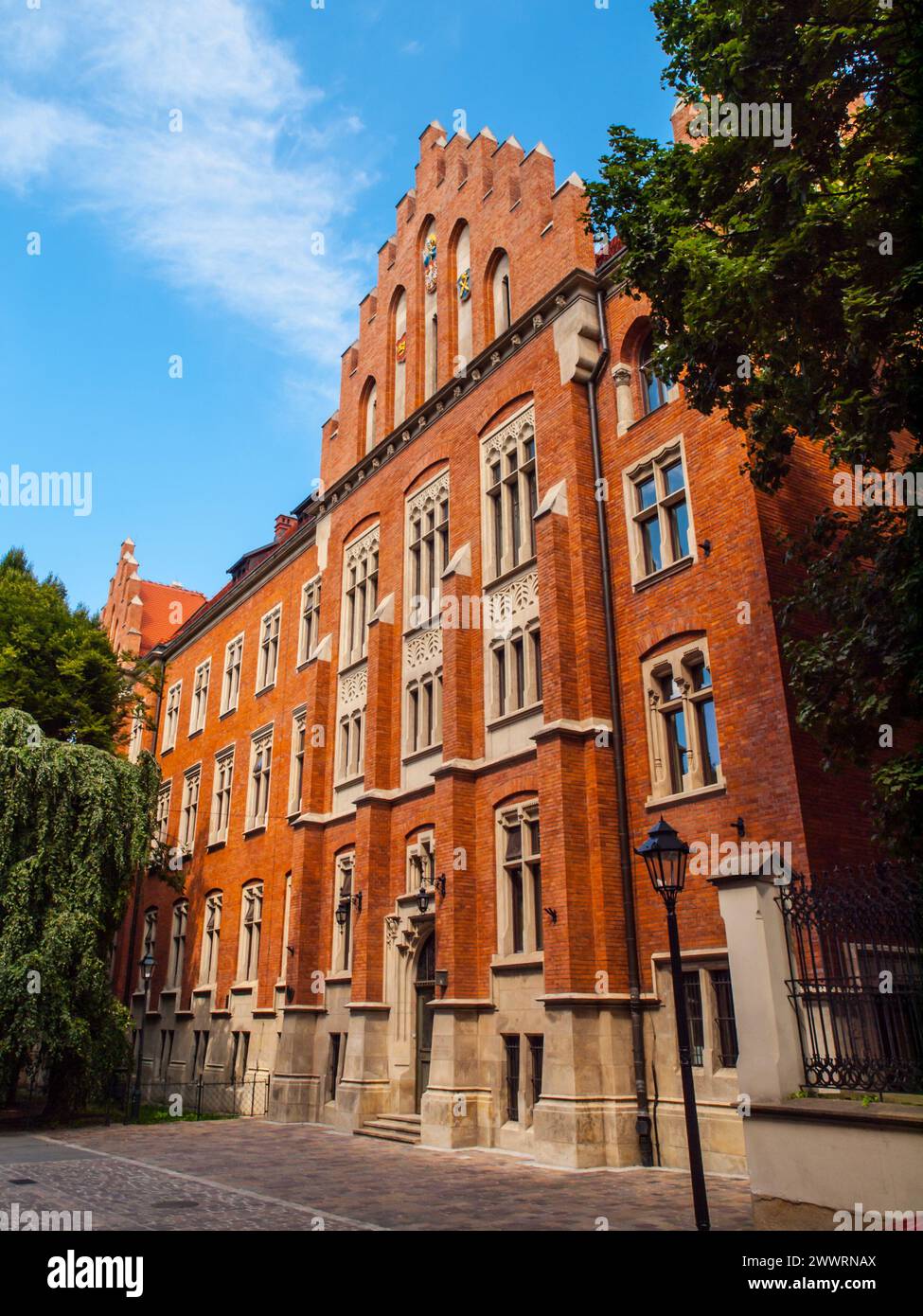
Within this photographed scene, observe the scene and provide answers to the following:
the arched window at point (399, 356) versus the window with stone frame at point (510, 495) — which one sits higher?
the arched window at point (399, 356)

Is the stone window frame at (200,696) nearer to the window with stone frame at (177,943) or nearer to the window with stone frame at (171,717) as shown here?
the window with stone frame at (171,717)

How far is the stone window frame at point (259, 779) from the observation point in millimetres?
27500

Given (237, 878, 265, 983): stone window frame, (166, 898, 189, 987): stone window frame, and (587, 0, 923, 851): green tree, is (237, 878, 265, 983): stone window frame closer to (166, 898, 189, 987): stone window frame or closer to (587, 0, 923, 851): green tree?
(166, 898, 189, 987): stone window frame

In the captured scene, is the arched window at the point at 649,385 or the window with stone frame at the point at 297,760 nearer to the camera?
the arched window at the point at 649,385

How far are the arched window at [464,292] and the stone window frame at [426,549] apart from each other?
3051mm

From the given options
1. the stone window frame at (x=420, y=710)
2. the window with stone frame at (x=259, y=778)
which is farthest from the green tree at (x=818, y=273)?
the window with stone frame at (x=259, y=778)

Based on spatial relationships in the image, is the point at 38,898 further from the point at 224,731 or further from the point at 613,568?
the point at 613,568

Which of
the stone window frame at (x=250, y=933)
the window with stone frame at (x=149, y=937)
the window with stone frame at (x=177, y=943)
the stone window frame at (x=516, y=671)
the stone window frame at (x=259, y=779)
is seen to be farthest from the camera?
the window with stone frame at (x=149, y=937)

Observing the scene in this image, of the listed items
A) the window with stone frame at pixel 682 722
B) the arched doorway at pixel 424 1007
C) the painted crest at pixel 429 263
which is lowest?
the arched doorway at pixel 424 1007

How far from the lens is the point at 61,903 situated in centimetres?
2006

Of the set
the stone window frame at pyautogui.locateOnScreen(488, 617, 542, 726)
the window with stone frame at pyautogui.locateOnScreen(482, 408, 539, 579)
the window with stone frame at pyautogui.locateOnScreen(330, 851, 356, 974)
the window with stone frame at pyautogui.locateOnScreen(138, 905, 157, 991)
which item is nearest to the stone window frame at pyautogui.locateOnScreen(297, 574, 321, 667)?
the window with stone frame at pyautogui.locateOnScreen(330, 851, 356, 974)

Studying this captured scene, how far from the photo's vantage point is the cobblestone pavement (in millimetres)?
9539

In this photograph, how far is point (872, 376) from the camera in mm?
9141

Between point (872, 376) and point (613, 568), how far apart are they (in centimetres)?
787
